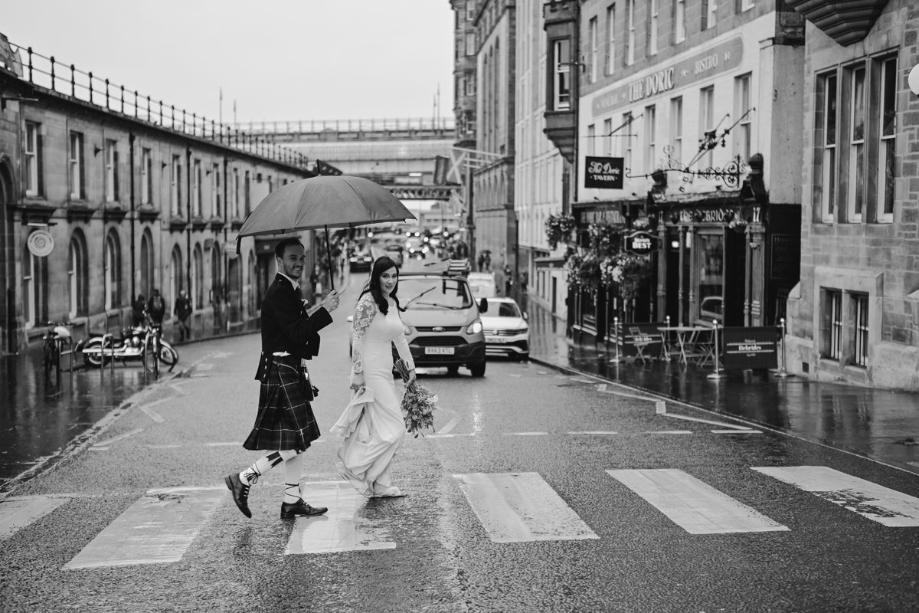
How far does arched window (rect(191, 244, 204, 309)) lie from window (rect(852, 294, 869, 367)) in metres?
36.6

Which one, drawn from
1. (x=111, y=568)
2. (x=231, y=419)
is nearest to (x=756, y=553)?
(x=111, y=568)

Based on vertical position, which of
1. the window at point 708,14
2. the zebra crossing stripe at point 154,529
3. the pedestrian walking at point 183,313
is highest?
the window at point 708,14

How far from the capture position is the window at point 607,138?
3485 centimetres

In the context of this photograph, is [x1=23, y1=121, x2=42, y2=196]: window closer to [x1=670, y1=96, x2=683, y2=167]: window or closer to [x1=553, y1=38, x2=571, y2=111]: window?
[x1=553, y1=38, x2=571, y2=111]: window

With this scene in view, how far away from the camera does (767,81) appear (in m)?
23.3

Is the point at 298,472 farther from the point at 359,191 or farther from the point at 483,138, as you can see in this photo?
the point at 483,138

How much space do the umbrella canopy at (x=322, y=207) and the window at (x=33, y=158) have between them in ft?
86.3

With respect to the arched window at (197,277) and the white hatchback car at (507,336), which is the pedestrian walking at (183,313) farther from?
the white hatchback car at (507,336)

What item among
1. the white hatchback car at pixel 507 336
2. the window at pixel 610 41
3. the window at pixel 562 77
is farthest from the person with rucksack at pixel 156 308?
the window at pixel 610 41

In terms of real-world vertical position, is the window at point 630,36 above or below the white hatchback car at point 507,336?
above

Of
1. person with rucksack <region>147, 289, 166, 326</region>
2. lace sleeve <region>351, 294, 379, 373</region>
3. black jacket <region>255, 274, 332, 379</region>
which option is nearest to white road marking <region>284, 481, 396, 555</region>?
lace sleeve <region>351, 294, 379, 373</region>

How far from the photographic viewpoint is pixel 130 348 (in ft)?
85.6

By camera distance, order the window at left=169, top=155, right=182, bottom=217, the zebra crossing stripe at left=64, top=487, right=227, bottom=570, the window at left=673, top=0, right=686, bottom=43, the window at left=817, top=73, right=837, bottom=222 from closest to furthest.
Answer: the zebra crossing stripe at left=64, top=487, right=227, bottom=570
the window at left=817, top=73, right=837, bottom=222
the window at left=673, top=0, right=686, bottom=43
the window at left=169, top=155, right=182, bottom=217

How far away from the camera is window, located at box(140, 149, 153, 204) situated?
43.9 meters
